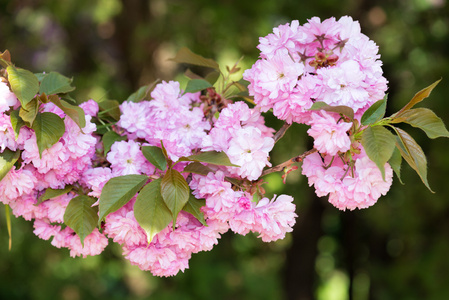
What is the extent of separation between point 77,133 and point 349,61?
0.54 metres

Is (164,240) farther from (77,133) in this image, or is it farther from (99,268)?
(99,268)

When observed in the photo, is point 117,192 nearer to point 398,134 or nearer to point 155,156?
point 155,156

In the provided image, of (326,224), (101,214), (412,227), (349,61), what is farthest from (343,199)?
(326,224)

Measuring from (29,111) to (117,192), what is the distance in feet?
0.75

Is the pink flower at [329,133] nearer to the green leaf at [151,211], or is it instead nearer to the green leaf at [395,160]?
the green leaf at [395,160]

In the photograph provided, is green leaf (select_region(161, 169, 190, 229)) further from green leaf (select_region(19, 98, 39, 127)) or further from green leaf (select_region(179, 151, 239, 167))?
green leaf (select_region(19, 98, 39, 127))

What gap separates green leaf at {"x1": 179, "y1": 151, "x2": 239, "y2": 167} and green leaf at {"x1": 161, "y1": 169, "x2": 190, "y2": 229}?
0.12 feet

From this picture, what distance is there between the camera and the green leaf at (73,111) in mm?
976

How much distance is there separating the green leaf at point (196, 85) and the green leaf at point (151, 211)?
28cm

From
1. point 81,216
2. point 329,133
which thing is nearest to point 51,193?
point 81,216

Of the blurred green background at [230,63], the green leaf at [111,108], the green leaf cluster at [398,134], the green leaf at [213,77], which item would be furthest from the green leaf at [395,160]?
the blurred green background at [230,63]

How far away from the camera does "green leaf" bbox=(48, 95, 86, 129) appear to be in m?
0.98

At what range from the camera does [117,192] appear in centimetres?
96

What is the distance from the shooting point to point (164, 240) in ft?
3.37
